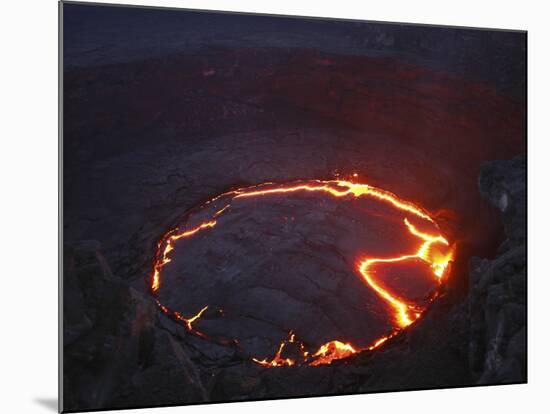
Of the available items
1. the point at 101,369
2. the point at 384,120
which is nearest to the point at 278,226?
the point at 384,120

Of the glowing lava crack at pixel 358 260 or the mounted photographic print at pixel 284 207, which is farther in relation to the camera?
→ the glowing lava crack at pixel 358 260

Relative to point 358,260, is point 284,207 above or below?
above

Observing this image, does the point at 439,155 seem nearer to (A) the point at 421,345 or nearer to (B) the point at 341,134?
(B) the point at 341,134

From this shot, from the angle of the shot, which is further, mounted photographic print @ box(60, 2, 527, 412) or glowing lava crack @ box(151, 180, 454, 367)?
glowing lava crack @ box(151, 180, 454, 367)
